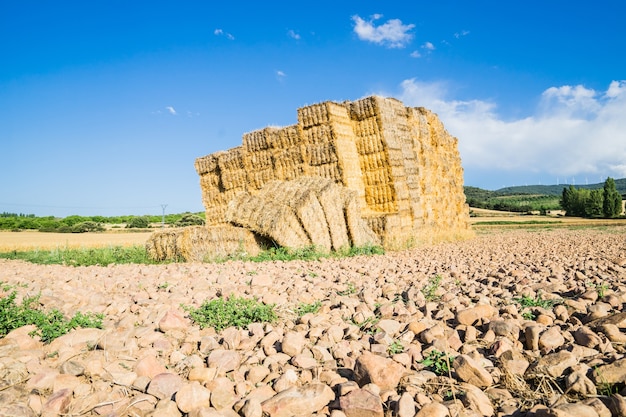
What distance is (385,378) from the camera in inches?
102

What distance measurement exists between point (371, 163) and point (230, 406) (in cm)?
1279

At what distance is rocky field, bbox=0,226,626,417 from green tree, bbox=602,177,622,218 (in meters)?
63.1

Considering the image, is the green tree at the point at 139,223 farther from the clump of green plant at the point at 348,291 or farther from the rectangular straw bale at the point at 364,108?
the clump of green plant at the point at 348,291

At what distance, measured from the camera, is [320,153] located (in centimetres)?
1452

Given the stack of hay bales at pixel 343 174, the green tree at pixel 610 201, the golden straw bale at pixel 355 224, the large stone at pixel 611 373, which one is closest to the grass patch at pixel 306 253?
the stack of hay bales at pixel 343 174

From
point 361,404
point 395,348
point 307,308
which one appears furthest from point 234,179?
point 361,404

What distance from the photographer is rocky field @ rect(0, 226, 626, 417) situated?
2352 mm

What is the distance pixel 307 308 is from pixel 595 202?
226 feet

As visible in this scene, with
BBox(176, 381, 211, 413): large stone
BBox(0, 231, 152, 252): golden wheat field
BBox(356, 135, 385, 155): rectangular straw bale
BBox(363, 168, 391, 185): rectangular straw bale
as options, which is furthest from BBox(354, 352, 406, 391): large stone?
BBox(0, 231, 152, 252): golden wheat field

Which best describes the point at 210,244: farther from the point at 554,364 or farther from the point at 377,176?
the point at 554,364

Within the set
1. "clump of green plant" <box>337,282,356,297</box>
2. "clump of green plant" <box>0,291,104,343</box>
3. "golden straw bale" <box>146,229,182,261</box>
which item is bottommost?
"clump of green plant" <box>337,282,356,297</box>

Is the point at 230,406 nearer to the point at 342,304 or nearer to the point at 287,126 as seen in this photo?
the point at 342,304

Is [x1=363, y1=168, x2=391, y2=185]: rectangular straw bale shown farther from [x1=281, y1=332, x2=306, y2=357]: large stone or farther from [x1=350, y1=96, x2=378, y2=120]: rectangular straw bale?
[x1=281, y1=332, x2=306, y2=357]: large stone

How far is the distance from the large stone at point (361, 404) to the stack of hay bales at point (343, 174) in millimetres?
8161
